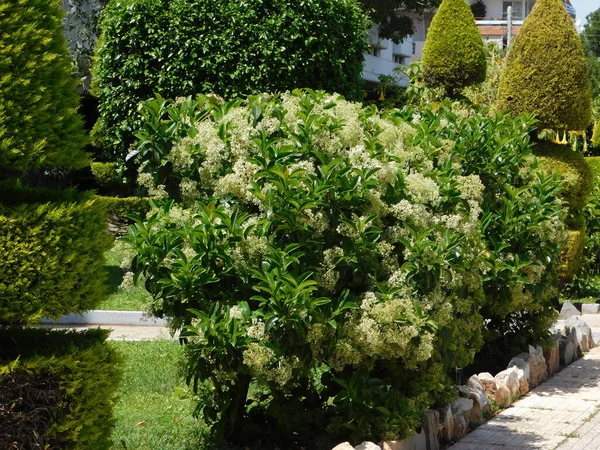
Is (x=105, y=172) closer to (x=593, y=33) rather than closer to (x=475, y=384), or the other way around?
(x=475, y=384)

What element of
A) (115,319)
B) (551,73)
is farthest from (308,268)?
(551,73)

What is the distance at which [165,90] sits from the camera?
13680mm

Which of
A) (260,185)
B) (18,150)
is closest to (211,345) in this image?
(260,185)

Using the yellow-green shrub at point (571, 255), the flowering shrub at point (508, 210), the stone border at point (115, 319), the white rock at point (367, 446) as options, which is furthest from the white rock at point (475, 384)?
the yellow-green shrub at point (571, 255)

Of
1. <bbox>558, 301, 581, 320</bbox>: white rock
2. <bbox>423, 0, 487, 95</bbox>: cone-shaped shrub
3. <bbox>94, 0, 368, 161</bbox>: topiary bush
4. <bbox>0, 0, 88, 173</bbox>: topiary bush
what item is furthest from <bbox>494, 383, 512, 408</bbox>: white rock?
<bbox>423, 0, 487, 95</bbox>: cone-shaped shrub

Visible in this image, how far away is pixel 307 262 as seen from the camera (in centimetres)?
554

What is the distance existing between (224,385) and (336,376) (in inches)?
31.5

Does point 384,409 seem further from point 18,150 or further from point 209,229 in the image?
point 18,150

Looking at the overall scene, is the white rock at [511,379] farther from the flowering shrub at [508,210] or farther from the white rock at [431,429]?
the white rock at [431,429]

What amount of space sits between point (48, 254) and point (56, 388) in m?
0.69

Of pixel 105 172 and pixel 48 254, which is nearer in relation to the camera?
pixel 48 254

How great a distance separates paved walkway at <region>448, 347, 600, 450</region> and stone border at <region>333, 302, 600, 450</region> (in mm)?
92

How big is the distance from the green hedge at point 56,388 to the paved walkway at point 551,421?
2686mm

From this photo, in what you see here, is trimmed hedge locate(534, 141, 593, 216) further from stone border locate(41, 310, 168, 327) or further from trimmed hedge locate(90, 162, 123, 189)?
trimmed hedge locate(90, 162, 123, 189)
